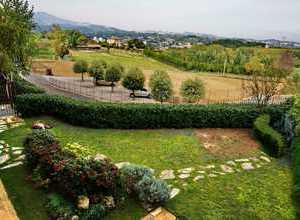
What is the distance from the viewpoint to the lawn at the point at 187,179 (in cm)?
716

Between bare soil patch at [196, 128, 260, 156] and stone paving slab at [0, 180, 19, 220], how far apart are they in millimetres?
6634

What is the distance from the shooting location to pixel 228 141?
1212 centimetres

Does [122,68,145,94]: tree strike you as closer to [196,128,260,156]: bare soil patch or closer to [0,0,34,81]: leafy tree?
[0,0,34,81]: leafy tree

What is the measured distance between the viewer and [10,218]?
6352 millimetres

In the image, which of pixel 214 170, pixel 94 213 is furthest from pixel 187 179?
pixel 94 213

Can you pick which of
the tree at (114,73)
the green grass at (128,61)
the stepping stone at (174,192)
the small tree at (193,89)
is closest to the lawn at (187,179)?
the stepping stone at (174,192)

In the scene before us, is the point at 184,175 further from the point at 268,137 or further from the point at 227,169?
the point at 268,137

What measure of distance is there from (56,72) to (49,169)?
36264 mm

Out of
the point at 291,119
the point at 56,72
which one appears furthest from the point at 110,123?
the point at 56,72

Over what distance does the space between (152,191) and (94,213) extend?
1406mm

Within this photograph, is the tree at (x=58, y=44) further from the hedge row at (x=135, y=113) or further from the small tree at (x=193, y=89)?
the hedge row at (x=135, y=113)

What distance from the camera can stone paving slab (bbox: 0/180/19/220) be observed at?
6.38m

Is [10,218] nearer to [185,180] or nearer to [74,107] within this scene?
[185,180]

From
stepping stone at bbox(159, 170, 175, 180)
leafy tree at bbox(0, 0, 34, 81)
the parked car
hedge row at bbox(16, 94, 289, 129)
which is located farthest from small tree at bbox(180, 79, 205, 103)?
stepping stone at bbox(159, 170, 175, 180)
